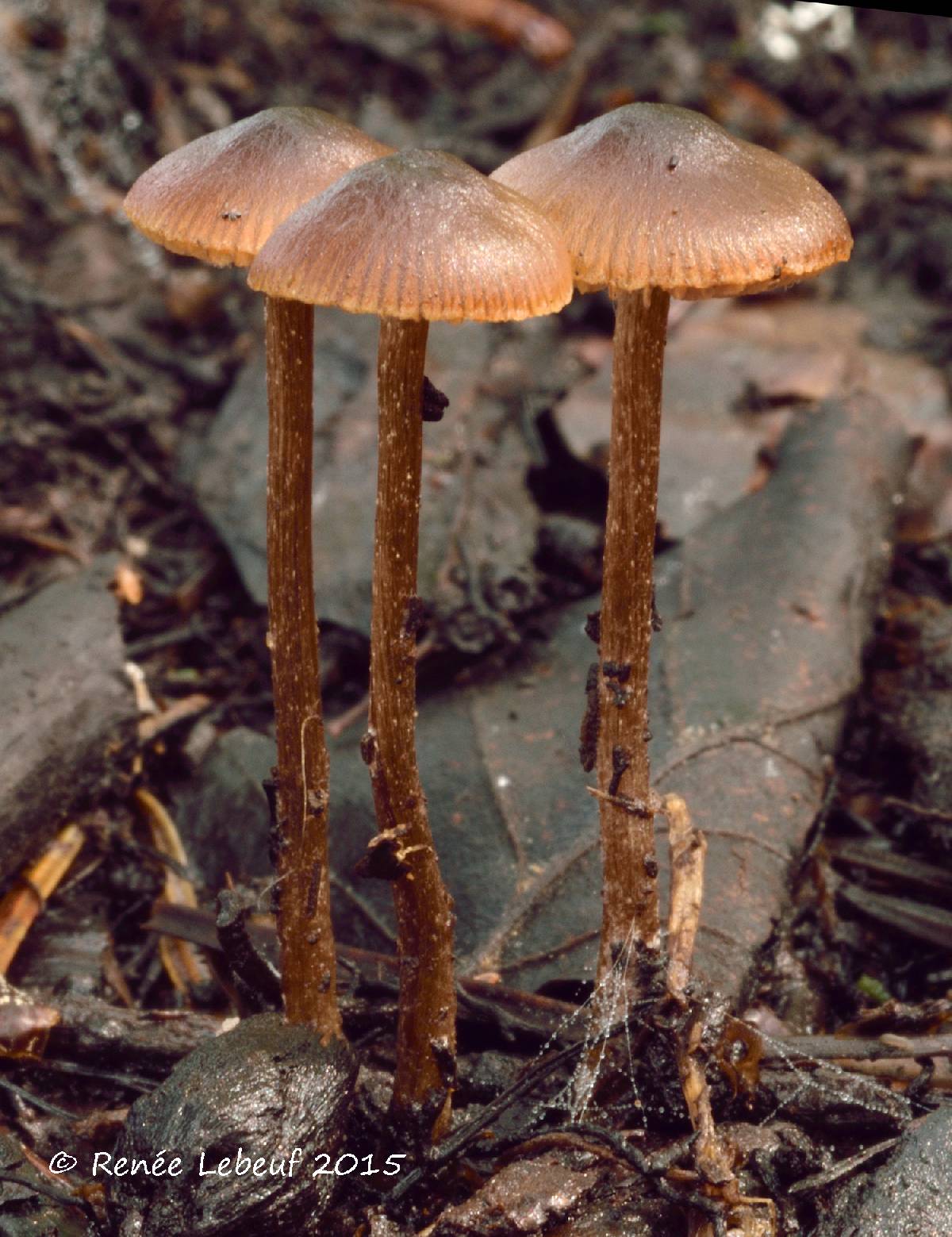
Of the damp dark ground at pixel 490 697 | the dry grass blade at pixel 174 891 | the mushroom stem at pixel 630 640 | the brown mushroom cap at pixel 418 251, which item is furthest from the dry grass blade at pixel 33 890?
the brown mushroom cap at pixel 418 251

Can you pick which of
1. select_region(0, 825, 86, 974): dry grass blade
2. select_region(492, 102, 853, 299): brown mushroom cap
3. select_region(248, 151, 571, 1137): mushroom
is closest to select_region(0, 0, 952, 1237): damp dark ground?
select_region(0, 825, 86, 974): dry grass blade

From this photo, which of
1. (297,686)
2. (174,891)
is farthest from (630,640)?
(174,891)

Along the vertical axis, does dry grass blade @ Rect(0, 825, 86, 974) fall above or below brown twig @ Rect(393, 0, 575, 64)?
below

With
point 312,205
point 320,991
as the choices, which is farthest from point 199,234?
point 320,991

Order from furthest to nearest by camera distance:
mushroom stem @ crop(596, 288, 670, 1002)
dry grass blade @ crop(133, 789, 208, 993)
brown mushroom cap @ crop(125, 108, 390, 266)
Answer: dry grass blade @ crop(133, 789, 208, 993) → mushroom stem @ crop(596, 288, 670, 1002) → brown mushroom cap @ crop(125, 108, 390, 266)

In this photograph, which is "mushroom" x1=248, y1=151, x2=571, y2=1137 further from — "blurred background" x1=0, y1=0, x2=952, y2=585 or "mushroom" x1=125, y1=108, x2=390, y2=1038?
"blurred background" x1=0, y1=0, x2=952, y2=585

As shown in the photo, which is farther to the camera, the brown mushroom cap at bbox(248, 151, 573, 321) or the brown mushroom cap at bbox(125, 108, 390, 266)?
the brown mushroom cap at bbox(125, 108, 390, 266)
